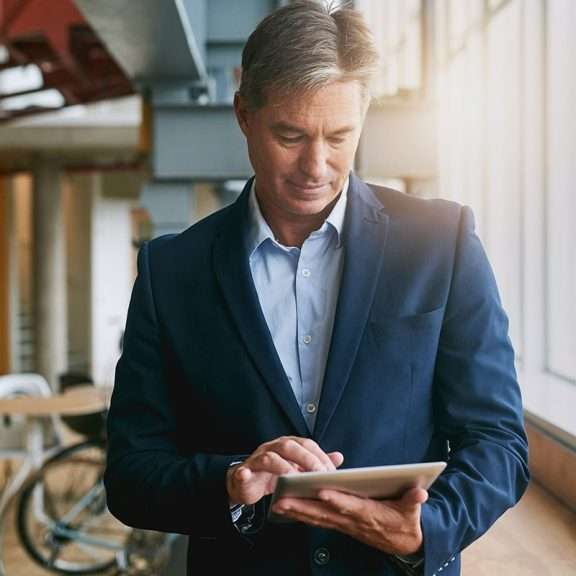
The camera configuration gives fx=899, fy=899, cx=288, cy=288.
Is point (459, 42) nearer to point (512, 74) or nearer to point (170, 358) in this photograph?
point (512, 74)

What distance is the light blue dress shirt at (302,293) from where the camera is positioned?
55.0 inches

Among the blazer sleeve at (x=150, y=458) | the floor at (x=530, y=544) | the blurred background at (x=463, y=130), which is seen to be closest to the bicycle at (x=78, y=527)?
the blurred background at (x=463, y=130)

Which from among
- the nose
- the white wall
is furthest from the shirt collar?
the white wall

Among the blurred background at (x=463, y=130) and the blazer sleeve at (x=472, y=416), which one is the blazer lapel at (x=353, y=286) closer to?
the blazer sleeve at (x=472, y=416)

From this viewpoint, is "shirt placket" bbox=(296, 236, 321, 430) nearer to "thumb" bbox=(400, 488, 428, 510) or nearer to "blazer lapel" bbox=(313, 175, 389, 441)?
"blazer lapel" bbox=(313, 175, 389, 441)

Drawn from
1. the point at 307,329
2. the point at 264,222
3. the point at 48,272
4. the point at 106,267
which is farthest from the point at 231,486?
the point at 106,267

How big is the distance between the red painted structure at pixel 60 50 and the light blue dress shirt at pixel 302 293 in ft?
17.6

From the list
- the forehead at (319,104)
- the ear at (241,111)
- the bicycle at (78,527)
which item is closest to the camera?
the forehead at (319,104)

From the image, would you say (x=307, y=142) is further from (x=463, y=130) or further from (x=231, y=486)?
(x=463, y=130)

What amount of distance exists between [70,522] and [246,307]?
469 centimetres

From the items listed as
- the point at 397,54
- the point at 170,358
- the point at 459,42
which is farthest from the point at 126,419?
the point at 397,54

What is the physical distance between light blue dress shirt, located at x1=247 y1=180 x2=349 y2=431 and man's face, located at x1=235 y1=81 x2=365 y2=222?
0.23 ft

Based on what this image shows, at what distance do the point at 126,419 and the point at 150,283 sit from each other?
0.73ft

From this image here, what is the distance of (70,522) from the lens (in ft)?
18.6
